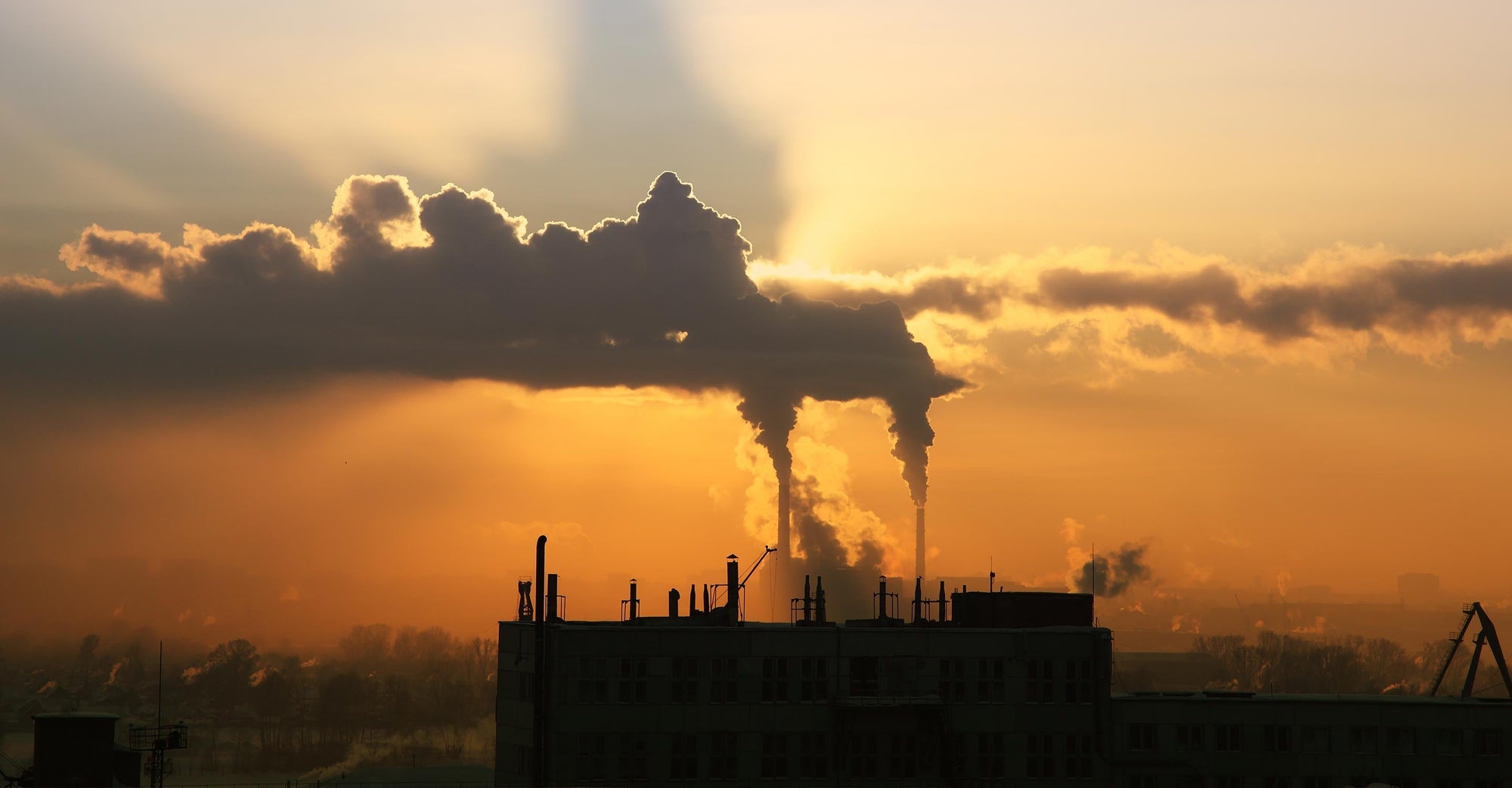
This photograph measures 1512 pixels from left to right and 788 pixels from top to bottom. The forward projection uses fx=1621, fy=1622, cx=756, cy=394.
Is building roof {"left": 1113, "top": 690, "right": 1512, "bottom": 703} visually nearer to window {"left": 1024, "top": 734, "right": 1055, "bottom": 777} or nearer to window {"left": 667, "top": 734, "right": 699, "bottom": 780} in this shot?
window {"left": 1024, "top": 734, "right": 1055, "bottom": 777}

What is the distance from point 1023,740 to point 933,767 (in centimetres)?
592

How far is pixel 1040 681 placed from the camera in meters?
102

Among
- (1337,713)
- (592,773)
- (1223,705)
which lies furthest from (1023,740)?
(592,773)

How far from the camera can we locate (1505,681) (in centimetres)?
11825

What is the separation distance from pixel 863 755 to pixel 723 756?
878 cm

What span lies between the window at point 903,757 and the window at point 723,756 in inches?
382

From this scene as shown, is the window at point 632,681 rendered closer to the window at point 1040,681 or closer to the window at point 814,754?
the window at point 814,754

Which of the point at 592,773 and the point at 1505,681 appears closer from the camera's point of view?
the point at 592,773

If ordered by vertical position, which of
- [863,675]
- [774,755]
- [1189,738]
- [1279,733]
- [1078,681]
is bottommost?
[774,755]

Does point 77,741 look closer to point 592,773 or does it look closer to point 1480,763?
point 592,773

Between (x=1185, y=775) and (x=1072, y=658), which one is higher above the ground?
(x=1072, y=658)

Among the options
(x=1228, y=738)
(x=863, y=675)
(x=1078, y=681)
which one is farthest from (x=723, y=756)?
(x=1228, y=738)

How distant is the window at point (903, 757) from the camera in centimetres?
10031

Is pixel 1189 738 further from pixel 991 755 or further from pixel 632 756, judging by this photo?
pixel 632 756
